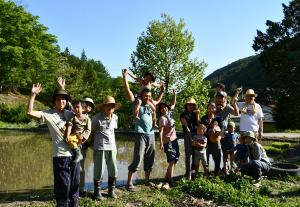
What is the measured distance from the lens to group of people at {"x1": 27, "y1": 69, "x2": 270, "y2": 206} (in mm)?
6539

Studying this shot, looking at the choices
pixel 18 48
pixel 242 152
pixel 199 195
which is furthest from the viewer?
pixel 18 48

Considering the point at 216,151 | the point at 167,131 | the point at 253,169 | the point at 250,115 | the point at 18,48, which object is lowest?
the point at 253,169

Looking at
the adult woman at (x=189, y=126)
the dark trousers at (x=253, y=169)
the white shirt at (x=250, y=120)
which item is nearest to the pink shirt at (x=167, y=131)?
the adult woman at (x=189, y=126)

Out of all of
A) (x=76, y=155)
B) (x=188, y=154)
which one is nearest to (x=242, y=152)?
(x=188, y=154)

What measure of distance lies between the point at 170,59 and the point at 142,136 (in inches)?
884

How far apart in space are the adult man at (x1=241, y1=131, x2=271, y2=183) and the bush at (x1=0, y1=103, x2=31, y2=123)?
32.5 meters

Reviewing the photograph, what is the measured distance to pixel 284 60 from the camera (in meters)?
42.7

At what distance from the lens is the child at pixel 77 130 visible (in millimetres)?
6594

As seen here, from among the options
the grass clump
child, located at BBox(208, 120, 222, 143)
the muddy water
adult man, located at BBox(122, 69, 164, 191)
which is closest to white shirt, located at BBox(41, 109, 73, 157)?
adult man, located at BBox(122, 69, 164, 191)

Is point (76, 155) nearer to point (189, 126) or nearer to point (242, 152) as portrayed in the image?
point (189, 126)

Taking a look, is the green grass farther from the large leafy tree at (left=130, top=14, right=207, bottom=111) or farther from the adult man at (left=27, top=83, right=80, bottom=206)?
the large leafy tree at (left=130, top=14, right=207, bottom=111)

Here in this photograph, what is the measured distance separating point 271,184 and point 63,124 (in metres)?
5.92

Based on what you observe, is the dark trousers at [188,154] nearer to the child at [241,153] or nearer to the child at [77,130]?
the child at [241,153]

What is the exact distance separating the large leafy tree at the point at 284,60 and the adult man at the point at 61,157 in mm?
37235
